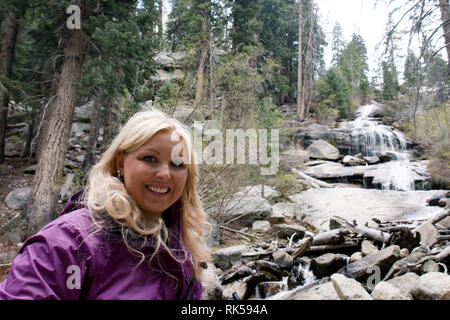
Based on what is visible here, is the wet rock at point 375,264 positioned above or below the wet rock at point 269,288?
above

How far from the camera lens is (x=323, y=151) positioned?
63.3 feet

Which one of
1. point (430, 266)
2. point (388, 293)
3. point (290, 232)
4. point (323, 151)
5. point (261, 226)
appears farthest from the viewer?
point (323, 151)

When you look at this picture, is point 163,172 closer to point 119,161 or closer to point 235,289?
point 119,161

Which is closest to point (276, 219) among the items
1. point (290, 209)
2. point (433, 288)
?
point (290, 209)

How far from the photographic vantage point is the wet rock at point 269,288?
416 cm

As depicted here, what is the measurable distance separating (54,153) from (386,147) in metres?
19.5

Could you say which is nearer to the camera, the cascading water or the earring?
the earring

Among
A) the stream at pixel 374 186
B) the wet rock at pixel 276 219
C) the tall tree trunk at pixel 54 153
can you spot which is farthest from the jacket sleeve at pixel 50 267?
the stream at pixel 374 186

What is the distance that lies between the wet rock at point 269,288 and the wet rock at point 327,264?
1.94ft

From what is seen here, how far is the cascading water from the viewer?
45.2ft

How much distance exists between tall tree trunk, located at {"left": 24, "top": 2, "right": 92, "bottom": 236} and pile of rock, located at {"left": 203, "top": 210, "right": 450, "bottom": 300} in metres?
4.17

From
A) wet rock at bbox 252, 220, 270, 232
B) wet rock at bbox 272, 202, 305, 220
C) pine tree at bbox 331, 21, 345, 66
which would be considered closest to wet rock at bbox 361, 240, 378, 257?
wet rock at bbox 252, 220, 270, 232

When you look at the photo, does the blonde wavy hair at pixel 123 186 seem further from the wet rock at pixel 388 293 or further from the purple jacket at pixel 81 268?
the wet rock at pixel 388 293

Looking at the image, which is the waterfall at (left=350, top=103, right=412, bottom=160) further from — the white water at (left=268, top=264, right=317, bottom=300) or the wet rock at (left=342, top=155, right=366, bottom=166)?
the white water at (left=268, top=264, right=317, bottom=300)
